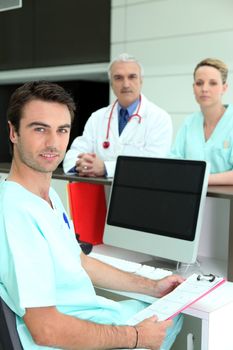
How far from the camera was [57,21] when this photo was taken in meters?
5.14

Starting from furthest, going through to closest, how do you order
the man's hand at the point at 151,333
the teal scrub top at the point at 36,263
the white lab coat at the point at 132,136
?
the white lab coat at the point at 132,136 → the man's hand at the point at 151,333 → the teal scrub top at the point at 36,263

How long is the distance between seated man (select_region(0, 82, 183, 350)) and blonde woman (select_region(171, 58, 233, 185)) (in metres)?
0.94

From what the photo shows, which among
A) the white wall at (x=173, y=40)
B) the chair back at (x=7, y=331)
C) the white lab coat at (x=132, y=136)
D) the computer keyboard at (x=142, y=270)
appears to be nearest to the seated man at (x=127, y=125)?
the white lab coat at (x=132, y=136)

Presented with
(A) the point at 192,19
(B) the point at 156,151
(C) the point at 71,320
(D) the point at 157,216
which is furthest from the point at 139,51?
(C) the point at 71,320

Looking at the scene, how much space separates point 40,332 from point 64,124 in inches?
19.3

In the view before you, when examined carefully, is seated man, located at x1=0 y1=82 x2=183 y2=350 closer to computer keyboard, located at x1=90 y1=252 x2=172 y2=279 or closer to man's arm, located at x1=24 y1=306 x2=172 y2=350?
man's arm, located at x1=24 y1=306 x2=172 y2=350

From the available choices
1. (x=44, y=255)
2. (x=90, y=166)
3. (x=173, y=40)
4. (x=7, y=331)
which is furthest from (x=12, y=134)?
(x=173, y=40)

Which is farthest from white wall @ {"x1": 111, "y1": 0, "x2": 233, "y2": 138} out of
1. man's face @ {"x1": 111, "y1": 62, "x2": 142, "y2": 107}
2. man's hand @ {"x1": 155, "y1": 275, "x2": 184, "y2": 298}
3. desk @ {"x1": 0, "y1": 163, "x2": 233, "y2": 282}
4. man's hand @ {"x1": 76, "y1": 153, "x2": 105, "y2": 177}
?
man's hand @ {"x1": 155, "y1": 275, "x2": 184, "y2": 298}

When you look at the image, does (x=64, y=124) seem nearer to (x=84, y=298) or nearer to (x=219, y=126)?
(x=84, y=298)

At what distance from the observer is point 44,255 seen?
101 centimetres

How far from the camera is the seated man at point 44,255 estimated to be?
982 millimetres

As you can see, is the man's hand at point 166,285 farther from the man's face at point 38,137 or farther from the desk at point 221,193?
the man's face at point 38,137

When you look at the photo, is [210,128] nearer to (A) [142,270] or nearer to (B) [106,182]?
(B) [106,182]

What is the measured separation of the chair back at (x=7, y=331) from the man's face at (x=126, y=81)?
1715 mm
